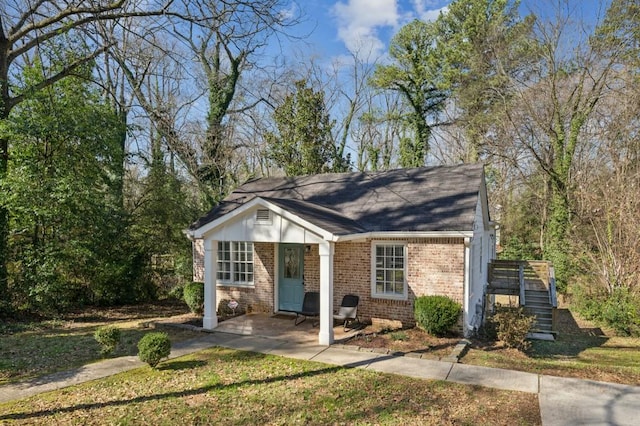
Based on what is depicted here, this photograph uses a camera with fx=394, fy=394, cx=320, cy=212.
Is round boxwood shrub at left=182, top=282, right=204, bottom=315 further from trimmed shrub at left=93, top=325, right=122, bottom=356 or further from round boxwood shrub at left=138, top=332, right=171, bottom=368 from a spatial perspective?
→ round boxwood shrub at left=138, top=332, right=171, bottom=368

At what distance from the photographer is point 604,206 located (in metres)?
15.3

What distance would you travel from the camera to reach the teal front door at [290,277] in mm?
12586

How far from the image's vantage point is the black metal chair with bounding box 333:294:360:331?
1077 cm

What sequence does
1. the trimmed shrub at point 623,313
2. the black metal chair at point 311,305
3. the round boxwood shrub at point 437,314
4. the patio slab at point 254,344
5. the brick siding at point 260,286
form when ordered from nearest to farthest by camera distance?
the patio slab at point 254,344, the round boxwood shrub at point 437,314, the black metal chair at point 311,305, the trimmed shrub at point 623,313, the brick siding at point 260,286

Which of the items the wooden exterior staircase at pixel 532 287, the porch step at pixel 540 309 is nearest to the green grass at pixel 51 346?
the wooden exterior staircase at pixel 532 287

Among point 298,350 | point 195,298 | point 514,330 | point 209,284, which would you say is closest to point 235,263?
point 195,298

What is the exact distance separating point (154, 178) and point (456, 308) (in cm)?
1266

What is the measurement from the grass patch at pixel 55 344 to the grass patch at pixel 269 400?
66.1 inches

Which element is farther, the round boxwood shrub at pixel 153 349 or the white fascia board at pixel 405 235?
the white fascia board at pixel 405 235

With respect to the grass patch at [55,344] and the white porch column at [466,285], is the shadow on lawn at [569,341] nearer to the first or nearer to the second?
the white porch column at [466,285]

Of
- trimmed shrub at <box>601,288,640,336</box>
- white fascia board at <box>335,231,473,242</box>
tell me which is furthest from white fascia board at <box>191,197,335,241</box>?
trimmed shrub at <box>601,288,640,336</box>

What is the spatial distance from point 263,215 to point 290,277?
3165mm

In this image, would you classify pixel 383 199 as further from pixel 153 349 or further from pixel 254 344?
pixel 153 349

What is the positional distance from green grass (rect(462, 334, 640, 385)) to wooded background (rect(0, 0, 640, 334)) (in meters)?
1.88
